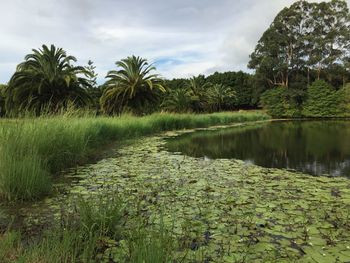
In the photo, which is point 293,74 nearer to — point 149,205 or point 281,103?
point 281,103

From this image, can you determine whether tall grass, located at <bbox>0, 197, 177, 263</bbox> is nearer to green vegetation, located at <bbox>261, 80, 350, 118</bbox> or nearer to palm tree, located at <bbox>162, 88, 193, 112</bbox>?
palm tree, located at <bbox>162, 88, 193, 112</bbox>

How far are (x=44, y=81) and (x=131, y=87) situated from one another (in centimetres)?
595

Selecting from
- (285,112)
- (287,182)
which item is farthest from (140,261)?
(285,112)

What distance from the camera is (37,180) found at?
416 cm

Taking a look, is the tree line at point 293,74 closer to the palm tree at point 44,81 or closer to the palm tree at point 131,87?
the palm tree at point 131,87

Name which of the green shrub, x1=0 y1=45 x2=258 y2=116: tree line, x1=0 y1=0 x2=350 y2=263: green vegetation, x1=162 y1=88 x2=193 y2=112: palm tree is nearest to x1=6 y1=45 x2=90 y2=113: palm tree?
x1=0 y1=45 x2=258 y2=116: tree line

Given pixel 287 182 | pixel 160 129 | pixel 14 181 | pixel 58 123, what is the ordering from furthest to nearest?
pixel 160 129 < pixel 58 123 < pixel 287 182 < pixel 14 181

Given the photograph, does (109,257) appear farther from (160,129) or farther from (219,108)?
(219,108)

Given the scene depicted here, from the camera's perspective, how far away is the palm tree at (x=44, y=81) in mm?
15633

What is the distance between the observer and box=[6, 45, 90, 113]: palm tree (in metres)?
15.6

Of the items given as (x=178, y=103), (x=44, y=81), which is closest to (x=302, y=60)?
(x=178, y=103)

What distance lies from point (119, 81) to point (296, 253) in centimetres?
1934

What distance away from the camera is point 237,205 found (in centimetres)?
387

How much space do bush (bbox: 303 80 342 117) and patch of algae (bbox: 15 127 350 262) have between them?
33574 mm
